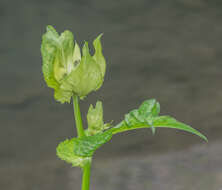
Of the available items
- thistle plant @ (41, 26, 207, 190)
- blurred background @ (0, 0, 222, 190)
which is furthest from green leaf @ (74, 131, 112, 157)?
blurred background @ (0, 0, 222, 190)

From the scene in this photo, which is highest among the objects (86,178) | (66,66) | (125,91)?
(125,91)

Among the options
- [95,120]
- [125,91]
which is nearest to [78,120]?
[95,120]

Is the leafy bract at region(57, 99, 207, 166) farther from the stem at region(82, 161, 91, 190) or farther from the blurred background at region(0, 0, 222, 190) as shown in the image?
the blurred background at region(0, 0, 222, 190)

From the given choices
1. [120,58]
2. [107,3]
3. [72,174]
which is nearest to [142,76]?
[120,58]

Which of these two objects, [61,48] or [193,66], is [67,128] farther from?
[61,48]

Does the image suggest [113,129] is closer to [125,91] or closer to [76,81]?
[76,81]

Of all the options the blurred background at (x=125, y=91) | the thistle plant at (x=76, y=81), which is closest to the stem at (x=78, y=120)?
the thistle plant at (x=76, y=81)
